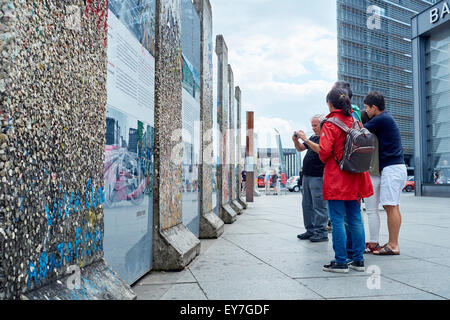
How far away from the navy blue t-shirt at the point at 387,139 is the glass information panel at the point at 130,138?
252 centimetres

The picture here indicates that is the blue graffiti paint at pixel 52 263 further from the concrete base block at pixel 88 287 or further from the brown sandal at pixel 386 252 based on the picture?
the brown sandal at pixel 386 252

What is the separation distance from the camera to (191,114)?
5.55 meters

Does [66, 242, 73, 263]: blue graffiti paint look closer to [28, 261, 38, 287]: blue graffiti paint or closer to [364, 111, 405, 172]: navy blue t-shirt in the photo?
[28, 261, 38, 287]: blue graffiti paint

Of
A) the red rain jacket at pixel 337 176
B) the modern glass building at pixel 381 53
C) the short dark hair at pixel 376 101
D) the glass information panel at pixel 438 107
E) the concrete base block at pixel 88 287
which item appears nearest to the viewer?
the concrete base block at pixel 88 287

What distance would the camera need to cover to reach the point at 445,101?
66.2 ft

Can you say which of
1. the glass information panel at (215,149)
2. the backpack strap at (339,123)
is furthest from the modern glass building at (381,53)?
the backpack strap at (339,123)

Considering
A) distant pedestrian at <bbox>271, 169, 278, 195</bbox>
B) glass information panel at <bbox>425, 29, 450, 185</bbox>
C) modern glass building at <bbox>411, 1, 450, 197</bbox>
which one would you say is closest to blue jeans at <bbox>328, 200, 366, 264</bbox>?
modern glass building at <bbox>411, 1, 450, 197</bbox>

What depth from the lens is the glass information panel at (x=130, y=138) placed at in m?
2.78

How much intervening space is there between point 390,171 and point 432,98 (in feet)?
61.8

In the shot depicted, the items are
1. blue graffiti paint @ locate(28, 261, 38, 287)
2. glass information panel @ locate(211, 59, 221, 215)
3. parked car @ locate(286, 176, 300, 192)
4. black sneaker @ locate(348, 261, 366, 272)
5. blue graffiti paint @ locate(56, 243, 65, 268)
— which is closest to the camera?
blue graffiti paint @ locate(28, 261, 38, 287)

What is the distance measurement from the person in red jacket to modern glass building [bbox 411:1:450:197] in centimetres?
1798

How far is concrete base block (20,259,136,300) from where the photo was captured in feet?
6.08

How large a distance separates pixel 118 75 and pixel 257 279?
192 centimetres

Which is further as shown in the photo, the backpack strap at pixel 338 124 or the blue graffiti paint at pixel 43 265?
the backpack strap at pixel 338 124
